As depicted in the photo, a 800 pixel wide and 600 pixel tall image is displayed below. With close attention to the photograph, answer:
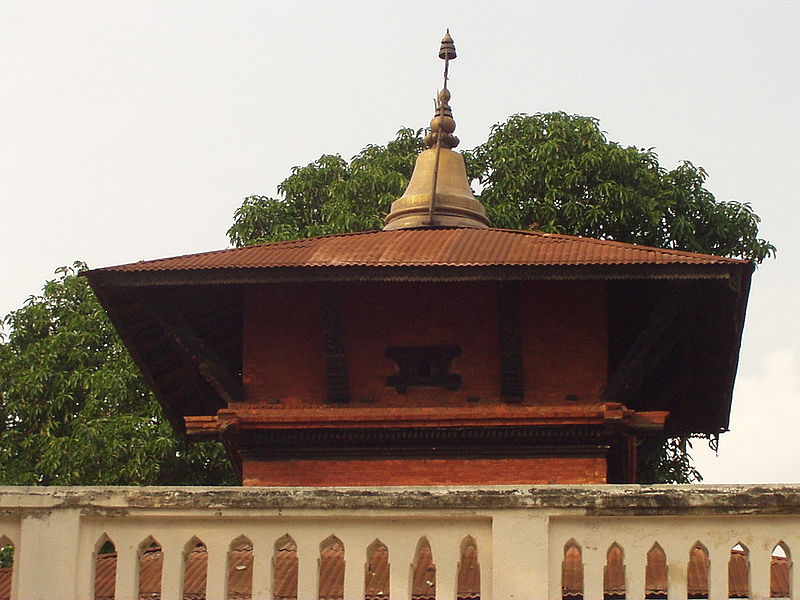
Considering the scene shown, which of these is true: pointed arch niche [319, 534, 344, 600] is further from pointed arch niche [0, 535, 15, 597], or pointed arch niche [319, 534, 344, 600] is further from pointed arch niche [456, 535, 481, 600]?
pointed arch niche [0, 535, 15, 597]

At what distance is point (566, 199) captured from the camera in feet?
68.6

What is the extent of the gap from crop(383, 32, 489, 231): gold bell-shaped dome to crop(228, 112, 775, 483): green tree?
7.34 m

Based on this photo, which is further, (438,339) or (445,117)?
(445,117)

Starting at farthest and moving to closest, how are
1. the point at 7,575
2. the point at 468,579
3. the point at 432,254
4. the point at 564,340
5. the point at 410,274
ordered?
1. the point at 564,340
2. the point at 432,254
3. the point at 410,274
4. the point at 7,575
5. the point at 468,579

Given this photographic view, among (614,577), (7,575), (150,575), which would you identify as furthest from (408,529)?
(7,575)

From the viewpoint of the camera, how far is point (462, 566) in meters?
6.71

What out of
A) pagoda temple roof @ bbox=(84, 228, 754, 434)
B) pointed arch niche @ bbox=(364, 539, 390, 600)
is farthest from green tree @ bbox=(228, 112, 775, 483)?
pointed arch niche @ bbox=(364, 539, 390, 600)

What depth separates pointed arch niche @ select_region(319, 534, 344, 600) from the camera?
20.7 ft

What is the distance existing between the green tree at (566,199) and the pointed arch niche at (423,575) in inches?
521

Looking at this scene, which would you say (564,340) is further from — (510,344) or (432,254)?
(432,254)

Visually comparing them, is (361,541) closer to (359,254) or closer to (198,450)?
(359,254)

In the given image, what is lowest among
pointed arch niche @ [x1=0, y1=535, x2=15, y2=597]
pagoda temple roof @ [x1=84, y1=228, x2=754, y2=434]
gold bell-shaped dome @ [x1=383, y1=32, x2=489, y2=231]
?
pointed arch niche @ [x1=0, y1=535, x2=15, y2=597]

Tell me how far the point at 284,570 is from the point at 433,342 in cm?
368

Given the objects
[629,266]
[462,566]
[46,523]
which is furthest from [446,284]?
[46,523]
